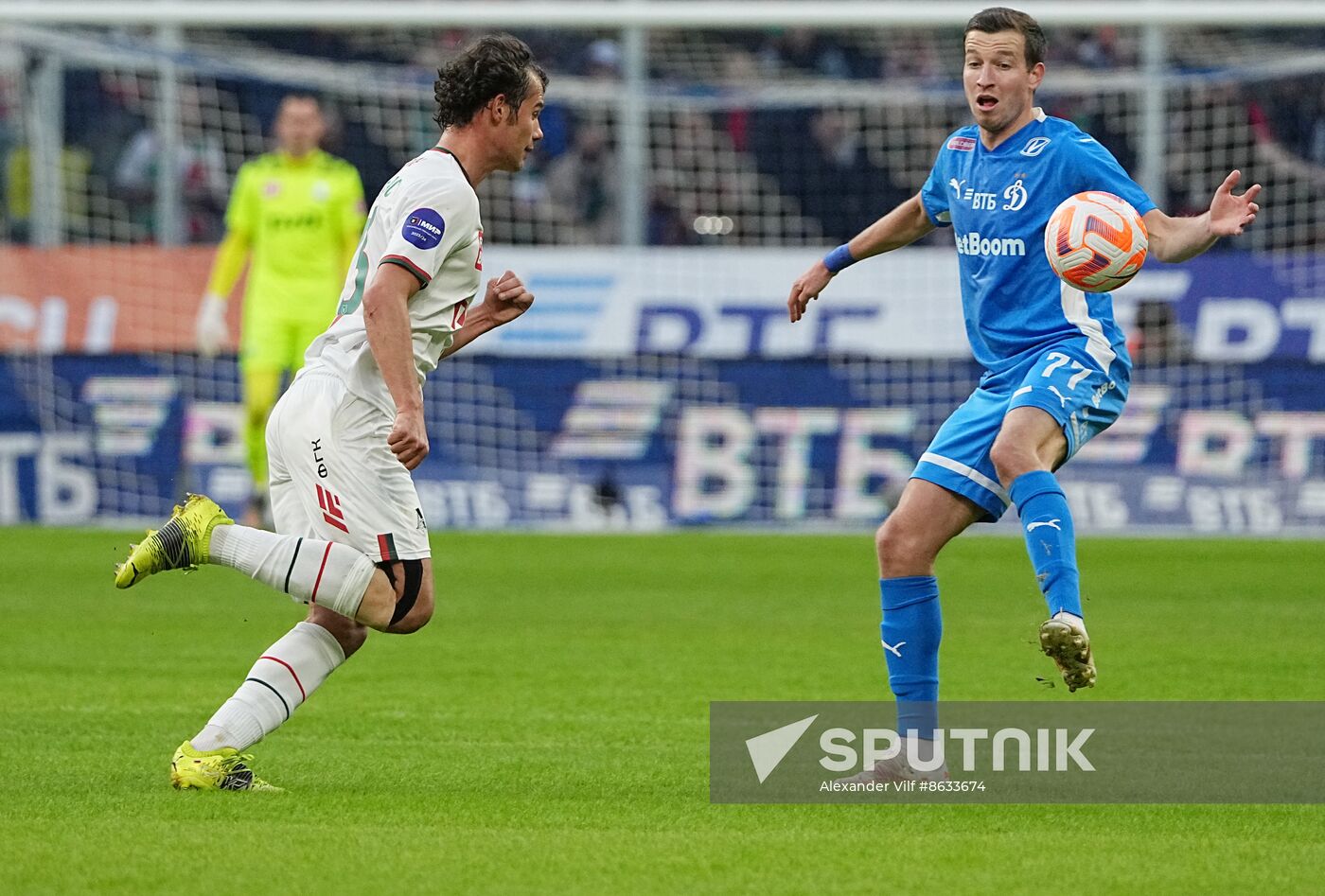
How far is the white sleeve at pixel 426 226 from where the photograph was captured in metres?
5.64

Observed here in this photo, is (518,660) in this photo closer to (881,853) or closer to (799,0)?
(881,853)

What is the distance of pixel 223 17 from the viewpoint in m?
16.8

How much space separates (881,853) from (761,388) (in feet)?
38.0

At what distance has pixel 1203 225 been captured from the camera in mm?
5949

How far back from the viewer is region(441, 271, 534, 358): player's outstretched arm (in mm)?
6188

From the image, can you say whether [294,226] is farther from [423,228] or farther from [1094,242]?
[1094,242]

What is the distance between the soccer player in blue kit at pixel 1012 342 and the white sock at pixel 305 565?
157 centimetres

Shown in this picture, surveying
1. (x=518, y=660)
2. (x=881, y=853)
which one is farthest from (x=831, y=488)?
(x=881, y=853)

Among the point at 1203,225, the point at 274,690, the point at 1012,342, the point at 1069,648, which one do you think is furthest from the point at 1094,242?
the point at 274,690

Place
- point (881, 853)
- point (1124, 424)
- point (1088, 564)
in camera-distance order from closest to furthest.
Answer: point (881, 853) < point (1088, 564) < point (1124, 424)

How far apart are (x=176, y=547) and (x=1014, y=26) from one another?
2943 mm

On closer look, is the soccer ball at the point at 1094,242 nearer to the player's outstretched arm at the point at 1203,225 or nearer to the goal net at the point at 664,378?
the player's outstretched arm at the point at 1203,225

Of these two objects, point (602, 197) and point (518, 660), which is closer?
point (518, 660)

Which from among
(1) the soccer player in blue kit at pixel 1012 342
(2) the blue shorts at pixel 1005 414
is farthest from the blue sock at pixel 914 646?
(2) the blue shorts at pixel 1005 414
